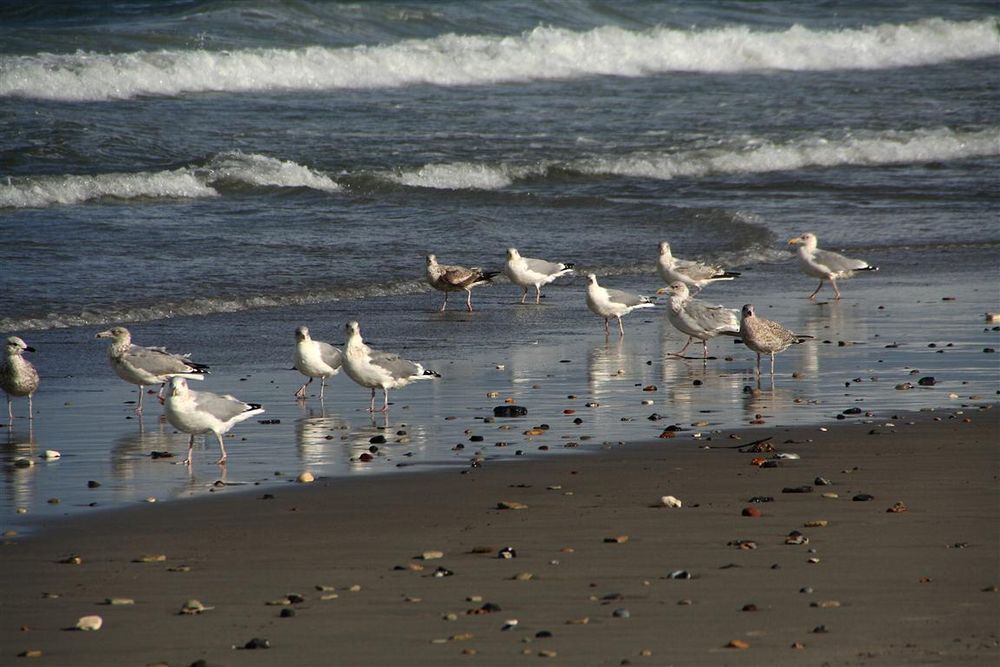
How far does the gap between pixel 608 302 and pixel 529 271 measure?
1.91 metres

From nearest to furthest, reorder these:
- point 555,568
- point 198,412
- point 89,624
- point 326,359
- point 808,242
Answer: point 89,624 → point 555,568 → point 198,412 → point 326,359 → point 808,242

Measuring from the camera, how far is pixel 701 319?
1123 centimetres

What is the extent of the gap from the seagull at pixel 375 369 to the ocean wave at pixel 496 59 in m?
16.9

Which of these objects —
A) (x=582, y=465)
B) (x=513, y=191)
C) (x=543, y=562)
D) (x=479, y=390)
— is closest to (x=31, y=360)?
(x=479, y=390)

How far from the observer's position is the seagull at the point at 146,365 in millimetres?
9523

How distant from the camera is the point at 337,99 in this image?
27.5 m

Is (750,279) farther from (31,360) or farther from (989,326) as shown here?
(31,360)

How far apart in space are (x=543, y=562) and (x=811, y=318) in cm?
749

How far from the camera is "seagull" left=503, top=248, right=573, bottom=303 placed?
1406 cm

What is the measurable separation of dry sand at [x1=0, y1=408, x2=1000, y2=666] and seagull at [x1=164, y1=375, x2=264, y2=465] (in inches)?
39.2

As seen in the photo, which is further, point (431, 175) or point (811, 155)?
point (811, 155)

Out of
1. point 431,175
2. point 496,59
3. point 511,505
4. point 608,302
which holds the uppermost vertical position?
point 496,59

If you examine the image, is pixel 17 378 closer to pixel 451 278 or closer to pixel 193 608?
pixel 193 608

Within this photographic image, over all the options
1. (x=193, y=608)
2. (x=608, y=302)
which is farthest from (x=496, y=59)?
(x=193, y=608)
